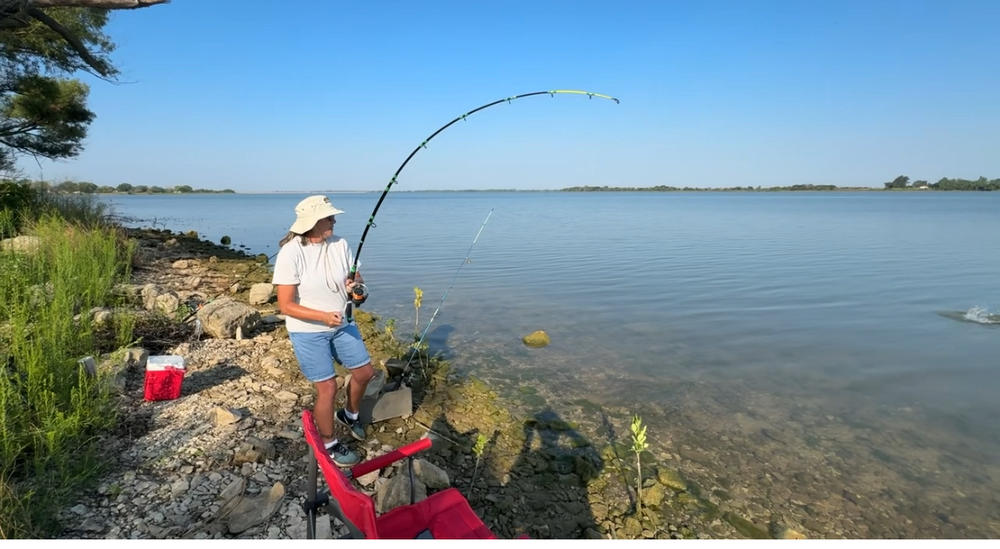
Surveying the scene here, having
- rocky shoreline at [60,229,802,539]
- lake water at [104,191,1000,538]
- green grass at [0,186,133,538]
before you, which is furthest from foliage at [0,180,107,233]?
rocky shoreline at [60,229,802,539]

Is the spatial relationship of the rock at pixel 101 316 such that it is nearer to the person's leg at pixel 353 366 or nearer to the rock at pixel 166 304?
the rock at pixel 166 304

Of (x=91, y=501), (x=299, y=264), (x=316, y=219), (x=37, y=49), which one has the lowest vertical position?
(x=91, y=501)

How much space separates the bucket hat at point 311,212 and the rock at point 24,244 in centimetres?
721

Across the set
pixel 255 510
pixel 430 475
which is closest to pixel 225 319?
pixel 255 510

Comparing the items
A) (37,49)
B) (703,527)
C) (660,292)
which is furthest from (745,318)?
(37,49)

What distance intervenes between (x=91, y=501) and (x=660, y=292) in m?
10.6

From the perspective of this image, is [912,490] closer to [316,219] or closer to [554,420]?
[554,420]

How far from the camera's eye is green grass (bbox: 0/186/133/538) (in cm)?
318

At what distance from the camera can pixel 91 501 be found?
3.35 m

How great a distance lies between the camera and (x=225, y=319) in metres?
7.05

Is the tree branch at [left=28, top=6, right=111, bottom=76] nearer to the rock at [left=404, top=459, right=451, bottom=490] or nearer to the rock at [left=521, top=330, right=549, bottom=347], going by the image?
the rock at [left=521, top=330, right=549, bottom=347]

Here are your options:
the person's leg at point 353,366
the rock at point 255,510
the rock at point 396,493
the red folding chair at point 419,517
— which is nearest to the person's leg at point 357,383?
the person's leg at point 353,366

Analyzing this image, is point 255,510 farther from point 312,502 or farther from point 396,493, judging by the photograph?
point 312,502

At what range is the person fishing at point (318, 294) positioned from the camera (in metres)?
3.81
